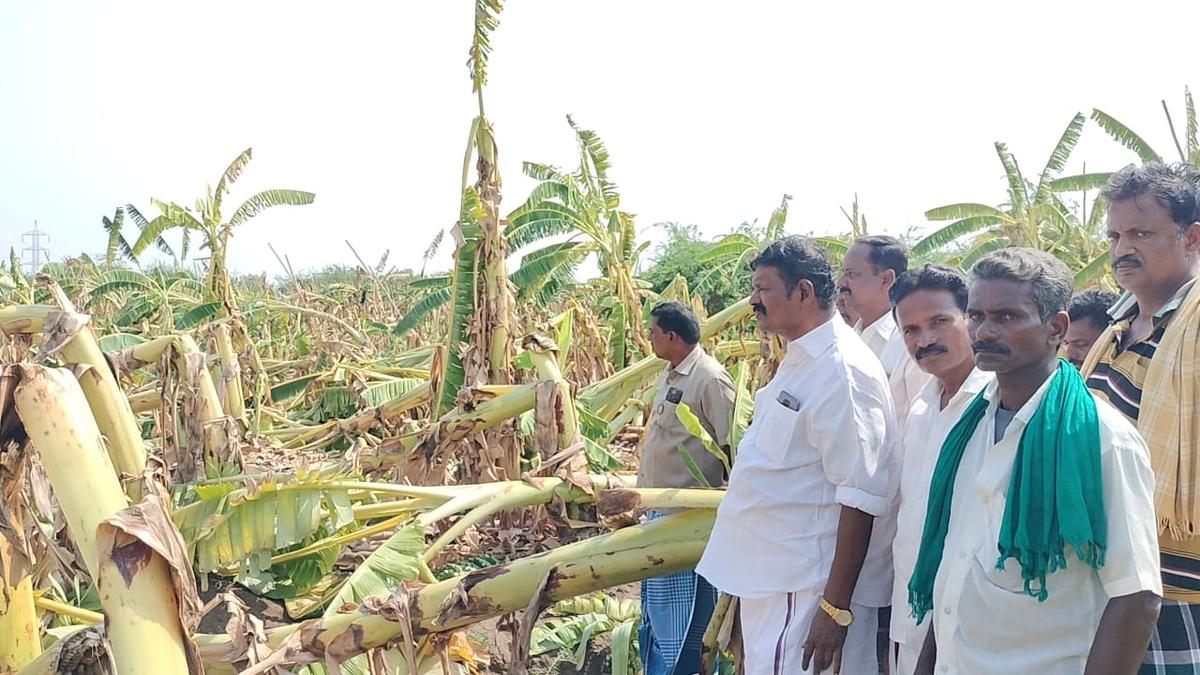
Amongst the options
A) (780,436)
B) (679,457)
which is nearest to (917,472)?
(780,436)

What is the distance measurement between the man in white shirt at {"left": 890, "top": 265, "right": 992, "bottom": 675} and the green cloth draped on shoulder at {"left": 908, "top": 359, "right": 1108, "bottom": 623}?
46 cm

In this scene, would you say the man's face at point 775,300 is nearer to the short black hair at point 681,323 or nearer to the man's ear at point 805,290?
the man's ear at point 805,290

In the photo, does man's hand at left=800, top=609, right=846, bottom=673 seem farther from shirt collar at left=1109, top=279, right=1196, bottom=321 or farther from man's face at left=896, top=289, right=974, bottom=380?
shirt collar at left=1109, top=279, right=1196, bottom=321

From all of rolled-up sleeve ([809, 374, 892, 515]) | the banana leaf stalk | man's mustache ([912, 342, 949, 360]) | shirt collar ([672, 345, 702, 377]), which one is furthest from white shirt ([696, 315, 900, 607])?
the banana leaf stalk

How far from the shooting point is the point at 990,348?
1.89 meters

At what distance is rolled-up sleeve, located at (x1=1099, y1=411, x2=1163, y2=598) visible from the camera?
64.5 inches

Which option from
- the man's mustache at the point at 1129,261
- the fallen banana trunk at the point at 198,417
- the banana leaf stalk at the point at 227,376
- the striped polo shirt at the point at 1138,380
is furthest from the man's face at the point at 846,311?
the banana leaf stalk at the point at 227,376

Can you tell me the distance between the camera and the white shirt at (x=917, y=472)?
220 cm

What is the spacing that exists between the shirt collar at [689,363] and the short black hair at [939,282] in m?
1.74

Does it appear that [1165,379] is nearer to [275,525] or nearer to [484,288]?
[275,525]

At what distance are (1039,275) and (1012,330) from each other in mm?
130

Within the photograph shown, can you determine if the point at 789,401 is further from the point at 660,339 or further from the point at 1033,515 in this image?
the point at 660,339

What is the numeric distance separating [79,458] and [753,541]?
6.28ft

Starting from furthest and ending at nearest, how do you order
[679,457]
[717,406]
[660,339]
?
1. [660,339]
2. [679,457]
3. [717,406]
